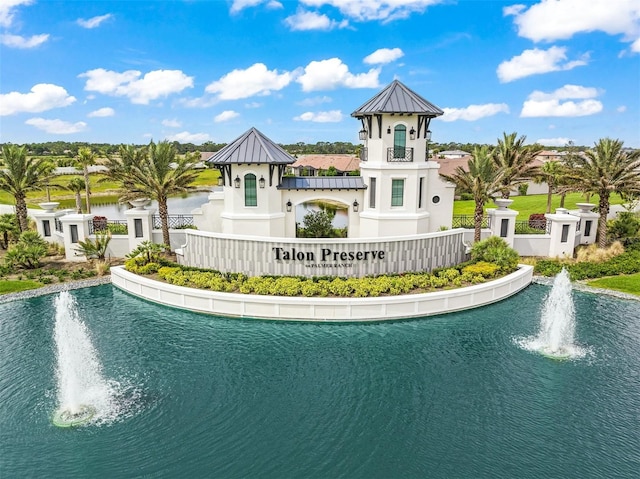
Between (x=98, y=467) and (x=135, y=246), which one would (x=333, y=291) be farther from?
(x=135, y=246)

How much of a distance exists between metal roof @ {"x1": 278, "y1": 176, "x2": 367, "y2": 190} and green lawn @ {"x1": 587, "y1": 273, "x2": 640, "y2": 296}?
14.0 metres

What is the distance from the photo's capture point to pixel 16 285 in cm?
2289

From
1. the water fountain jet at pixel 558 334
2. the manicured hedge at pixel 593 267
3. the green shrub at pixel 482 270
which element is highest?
the green shrub at pixel 482 270

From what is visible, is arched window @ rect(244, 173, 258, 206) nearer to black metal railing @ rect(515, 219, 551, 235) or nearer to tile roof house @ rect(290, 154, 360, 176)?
black metal railing @ rect(515, 219, 551, 235)

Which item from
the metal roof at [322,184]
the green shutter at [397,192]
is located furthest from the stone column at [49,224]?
the green shutter at [397,192]

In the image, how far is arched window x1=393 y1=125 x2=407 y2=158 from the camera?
2606cm

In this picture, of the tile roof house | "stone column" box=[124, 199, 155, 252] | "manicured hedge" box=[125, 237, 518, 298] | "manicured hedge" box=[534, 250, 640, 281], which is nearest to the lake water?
"manicured hedge" box=[125, 237, 518, 298]

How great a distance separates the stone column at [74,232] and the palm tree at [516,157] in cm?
2794

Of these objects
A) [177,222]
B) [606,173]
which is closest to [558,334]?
[606,173]

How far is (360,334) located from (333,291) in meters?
2.97

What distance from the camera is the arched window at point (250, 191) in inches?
1013

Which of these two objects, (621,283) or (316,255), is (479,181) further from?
(316,255)

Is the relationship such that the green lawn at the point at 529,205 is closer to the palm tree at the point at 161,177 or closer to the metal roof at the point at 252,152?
the metal roof at the point at 252,152

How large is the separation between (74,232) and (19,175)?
18.1 feet
